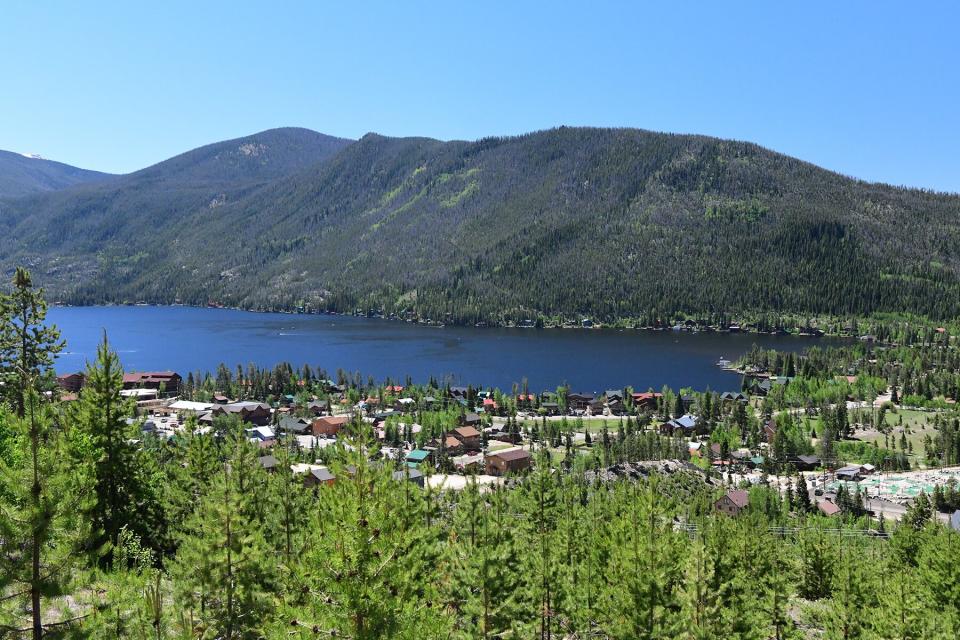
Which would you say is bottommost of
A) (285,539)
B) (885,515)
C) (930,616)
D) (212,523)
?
(885,515)

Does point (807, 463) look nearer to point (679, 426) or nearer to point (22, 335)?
point (679, 426)

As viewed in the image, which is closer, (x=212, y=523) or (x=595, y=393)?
(x=212, y=523)

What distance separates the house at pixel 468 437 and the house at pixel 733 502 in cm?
4544

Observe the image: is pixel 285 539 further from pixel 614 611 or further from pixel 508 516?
pixel 614 611

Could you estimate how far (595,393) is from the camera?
166750 mm

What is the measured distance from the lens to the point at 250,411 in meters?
138

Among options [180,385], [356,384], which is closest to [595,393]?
[356,384]

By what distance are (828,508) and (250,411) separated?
108269 mm

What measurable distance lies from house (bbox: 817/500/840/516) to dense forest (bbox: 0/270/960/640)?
29.9 m

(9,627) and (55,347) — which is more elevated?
(55,347)

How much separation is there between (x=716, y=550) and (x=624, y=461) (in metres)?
64.6

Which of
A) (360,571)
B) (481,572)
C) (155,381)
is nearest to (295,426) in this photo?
(155,381)

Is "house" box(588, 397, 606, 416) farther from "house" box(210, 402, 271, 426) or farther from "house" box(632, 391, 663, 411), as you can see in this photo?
"house" box(210, 402, 271, 426)

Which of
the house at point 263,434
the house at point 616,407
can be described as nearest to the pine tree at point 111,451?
the house at point 263,434
